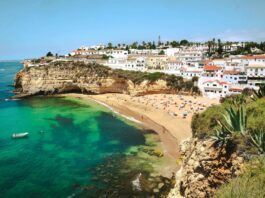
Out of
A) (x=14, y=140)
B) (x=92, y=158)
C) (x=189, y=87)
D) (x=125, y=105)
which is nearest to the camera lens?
(x=92, y=158)

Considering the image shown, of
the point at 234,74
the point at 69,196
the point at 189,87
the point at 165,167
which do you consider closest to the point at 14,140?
the point at 69,196

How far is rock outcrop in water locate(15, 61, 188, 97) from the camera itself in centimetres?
7000

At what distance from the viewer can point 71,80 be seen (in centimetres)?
7419

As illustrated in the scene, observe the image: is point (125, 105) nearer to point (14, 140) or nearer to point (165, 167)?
point (14, 140)

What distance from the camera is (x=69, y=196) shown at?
2142cm

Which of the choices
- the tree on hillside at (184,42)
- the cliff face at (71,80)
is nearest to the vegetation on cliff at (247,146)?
the cliff face at (71,80)

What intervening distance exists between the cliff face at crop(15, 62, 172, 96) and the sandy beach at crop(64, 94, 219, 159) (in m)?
3.90

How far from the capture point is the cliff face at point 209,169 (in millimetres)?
11555

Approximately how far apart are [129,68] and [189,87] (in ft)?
81.8

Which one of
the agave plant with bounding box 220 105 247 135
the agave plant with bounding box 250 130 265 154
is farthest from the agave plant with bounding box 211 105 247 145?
the agave plant with bounding box 250 130 265 154

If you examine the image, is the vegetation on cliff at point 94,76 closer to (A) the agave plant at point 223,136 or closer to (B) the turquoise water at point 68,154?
(B) the turquoise water at point 68,154

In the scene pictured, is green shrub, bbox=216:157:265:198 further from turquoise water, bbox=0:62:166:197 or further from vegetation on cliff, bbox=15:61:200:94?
vegetation on cliff, bbox=15:61:200:94

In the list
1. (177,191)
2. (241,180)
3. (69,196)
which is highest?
(241,180)

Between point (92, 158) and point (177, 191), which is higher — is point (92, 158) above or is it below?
below
